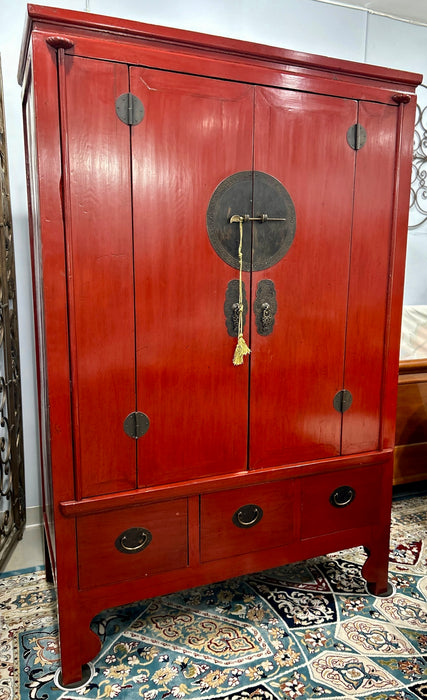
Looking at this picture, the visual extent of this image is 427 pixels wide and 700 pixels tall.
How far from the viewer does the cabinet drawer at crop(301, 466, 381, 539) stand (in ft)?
6.61

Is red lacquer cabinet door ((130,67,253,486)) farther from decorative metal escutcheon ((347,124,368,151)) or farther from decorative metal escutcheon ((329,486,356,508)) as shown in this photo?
decorative metal escutcheon ((329,486,356,508))

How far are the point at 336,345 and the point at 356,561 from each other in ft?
3.67

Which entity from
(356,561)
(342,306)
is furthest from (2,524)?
(342,306)

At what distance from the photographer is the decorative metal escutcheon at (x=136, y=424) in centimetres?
168

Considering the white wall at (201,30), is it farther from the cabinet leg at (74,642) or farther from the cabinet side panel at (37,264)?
the cabinet leg at (74,642)

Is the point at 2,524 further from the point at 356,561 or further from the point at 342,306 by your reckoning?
the point at 342,306

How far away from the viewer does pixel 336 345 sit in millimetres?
1938

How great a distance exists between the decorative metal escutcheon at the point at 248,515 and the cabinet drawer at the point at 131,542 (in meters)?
0.20

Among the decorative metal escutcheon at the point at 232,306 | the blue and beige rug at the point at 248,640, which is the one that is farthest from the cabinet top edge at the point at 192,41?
the blue and beige rug at the point at 248,640

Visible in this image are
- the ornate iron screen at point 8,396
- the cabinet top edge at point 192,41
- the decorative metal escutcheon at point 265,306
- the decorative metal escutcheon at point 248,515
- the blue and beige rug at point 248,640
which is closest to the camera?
the cabinet top edge at point 192,41

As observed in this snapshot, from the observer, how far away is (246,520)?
1.92 metres

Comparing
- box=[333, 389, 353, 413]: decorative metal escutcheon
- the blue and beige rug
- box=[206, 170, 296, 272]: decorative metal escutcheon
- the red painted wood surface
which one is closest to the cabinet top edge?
the red painted wood surface

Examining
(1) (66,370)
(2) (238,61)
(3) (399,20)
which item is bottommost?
(1) (66,370)

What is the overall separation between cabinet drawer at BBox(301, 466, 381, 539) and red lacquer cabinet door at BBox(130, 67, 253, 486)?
17.2 inches
